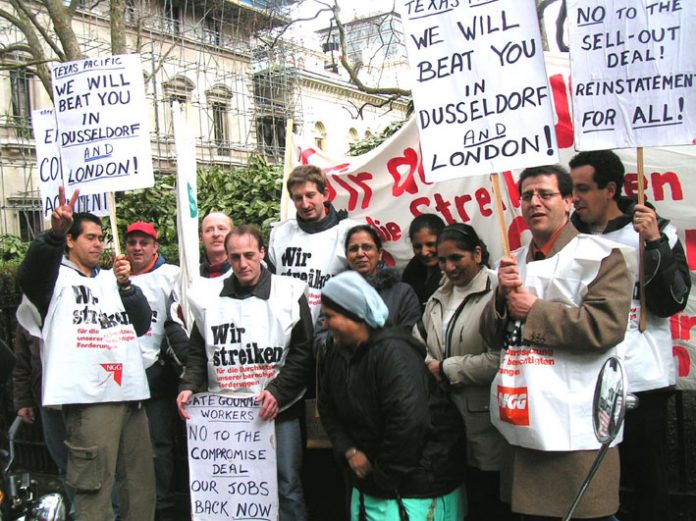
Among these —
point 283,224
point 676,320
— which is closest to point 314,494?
point 283,224

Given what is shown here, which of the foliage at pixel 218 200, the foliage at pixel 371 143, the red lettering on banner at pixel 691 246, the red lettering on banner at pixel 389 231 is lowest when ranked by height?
the red lettering on banner at pixel 691 246

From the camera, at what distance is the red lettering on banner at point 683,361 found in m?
4.12

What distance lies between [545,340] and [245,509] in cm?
208

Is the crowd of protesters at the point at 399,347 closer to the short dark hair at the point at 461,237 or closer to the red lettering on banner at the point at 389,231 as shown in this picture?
the short dark hair at the point at 461,237

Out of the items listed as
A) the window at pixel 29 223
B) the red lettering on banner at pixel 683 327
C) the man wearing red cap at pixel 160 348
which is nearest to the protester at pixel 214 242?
the man wearing red cap at pixel 160 348

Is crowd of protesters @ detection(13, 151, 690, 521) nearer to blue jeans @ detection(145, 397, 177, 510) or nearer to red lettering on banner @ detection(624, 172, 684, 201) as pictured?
blue jeans @ detection(145, 397, 177, 510)

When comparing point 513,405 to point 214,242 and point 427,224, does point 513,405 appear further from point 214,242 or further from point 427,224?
point 214,242

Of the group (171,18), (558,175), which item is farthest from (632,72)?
(171,18)

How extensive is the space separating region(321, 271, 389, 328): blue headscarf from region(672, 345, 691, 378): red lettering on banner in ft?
6.57

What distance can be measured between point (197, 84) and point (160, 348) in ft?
81.6

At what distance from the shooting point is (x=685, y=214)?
169 inches

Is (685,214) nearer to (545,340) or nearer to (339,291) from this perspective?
(545,340)

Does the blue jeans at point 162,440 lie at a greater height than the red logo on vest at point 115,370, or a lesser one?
lesser

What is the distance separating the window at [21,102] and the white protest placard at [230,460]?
22.0 meters
